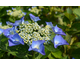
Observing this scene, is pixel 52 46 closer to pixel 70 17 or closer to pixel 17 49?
pixel 17 49

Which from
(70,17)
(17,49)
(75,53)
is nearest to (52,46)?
(17,49)

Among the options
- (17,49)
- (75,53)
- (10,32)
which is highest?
(10,32)

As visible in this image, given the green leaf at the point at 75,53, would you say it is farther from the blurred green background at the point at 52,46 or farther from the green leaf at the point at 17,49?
the green leaf at the point at 17,49

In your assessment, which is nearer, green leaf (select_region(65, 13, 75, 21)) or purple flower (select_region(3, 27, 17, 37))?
purple flower (select_region(3, 27, 17, 37))

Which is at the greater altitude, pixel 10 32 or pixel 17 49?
pixel 10 32

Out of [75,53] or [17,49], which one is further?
[75,53]

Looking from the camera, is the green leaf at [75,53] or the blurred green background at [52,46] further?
the green leaf at [75,53]

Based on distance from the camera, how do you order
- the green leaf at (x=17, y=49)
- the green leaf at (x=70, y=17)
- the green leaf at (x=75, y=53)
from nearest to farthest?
the green leaf at (x=17, y=49), the green leaf at (x=75, y=53), the green leaf at (x=70, y=17)

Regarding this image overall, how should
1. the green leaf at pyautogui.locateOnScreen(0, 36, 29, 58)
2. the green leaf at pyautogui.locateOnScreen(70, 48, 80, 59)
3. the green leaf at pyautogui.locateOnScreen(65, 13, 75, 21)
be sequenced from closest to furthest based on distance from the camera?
the green leaf at pyautogui.locateOnScreen(0, 36, 29, 58) → the green leaf at pyautogui.locateOnScreen(70, 48, 80, 59) → the green leaf at pyautogui.locateOnScreen(65, 13, 75, 21)

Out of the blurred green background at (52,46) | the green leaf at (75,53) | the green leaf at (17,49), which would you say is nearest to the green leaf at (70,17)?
the blurred green background at (52,46)

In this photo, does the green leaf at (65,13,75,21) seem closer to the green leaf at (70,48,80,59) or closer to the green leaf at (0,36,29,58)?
the green leaf at (70,48,80,59)

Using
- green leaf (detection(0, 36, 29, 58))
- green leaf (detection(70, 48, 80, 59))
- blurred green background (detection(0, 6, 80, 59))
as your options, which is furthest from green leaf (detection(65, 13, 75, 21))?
green leaf (detection(0, 36, 29, 58))

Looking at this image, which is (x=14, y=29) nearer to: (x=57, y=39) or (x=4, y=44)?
(x=4, y=44)
